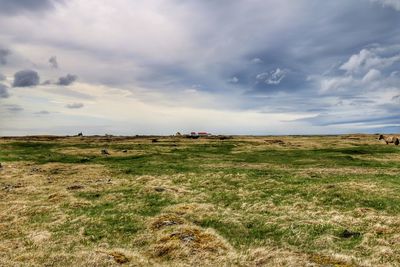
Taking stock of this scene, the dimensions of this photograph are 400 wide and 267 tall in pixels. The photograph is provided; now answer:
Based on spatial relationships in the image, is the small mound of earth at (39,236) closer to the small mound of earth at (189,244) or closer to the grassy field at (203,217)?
the grassy field at (203,217)

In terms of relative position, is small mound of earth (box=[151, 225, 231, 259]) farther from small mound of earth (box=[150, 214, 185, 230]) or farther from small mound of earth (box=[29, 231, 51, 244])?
small mound of earth (box=[29, 231, 51, 244])

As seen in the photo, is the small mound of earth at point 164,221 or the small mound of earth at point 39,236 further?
the small mound of earth at point 164,221

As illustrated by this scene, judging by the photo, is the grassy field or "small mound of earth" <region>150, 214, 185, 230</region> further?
"small mound of earth" <region>150, 214, 185, 230</region>

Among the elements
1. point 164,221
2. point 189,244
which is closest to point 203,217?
point 164,221

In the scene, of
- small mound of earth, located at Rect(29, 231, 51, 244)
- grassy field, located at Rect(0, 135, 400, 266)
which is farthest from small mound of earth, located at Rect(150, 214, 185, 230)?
small mound of earth, located at Rect(29, 231, 51, 244)

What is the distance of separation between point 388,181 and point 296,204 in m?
13.3

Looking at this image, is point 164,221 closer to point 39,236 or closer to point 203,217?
point 203,217

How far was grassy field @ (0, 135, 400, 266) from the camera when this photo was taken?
20.8 metres

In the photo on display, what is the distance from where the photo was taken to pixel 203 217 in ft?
93.2

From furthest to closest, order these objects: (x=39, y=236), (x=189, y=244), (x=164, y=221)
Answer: (x=164, y=221) → (x=39, y=236) → (x=189, y=244)

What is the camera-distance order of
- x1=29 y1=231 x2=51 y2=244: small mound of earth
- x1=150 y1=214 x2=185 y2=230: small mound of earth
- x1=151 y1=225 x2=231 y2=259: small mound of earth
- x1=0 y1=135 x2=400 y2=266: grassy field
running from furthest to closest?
x1=150 y1=214 x2=185 y2=230: small mound of earth < x1=29 y1=231 x2=51 y2=244: small mound of earth < x1=151 y1=225 x2=231 y2=259: small mound of earth < x1=0 y1=135 x2=400 y2=266: grassy field

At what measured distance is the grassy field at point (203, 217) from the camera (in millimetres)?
20797

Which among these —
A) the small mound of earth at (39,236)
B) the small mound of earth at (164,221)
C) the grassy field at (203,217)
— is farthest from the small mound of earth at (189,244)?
the small mound of earth at (39,236)

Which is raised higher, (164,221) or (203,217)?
(164,221)
